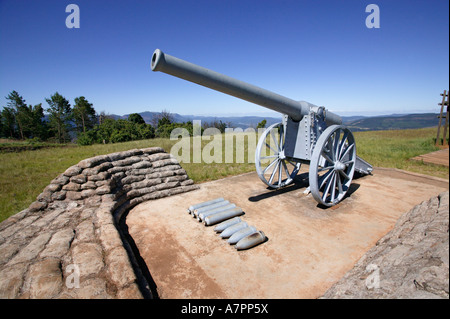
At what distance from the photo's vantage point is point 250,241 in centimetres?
427

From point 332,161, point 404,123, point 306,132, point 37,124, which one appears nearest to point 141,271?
point 306,132

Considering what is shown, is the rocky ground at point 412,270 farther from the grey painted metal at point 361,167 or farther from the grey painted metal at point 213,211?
the grey painted metal at point 361,167

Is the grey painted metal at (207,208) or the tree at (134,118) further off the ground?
the tree at (134,118)

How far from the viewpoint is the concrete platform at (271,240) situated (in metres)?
3.45

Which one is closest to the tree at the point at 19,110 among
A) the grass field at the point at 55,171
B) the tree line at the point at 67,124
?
the tree line at the point at 67,124

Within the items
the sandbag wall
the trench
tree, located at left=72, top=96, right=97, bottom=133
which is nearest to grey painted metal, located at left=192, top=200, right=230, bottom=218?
the trench

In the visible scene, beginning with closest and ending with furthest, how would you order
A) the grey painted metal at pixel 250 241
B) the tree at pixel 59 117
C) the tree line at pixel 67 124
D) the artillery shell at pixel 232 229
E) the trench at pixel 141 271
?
the trench at pixel 141 271, the grey painted metal at pixel 250 241, the artillery shell at pixel 232 229, the tree line at pixel 67 124, the tree at pixel 59 117

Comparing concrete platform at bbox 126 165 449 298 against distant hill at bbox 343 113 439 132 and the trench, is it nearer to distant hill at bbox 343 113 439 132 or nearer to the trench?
the trench

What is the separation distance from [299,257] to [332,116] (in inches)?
176

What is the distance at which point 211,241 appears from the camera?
4578 millimetres

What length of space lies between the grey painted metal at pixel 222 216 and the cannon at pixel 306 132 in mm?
1674
